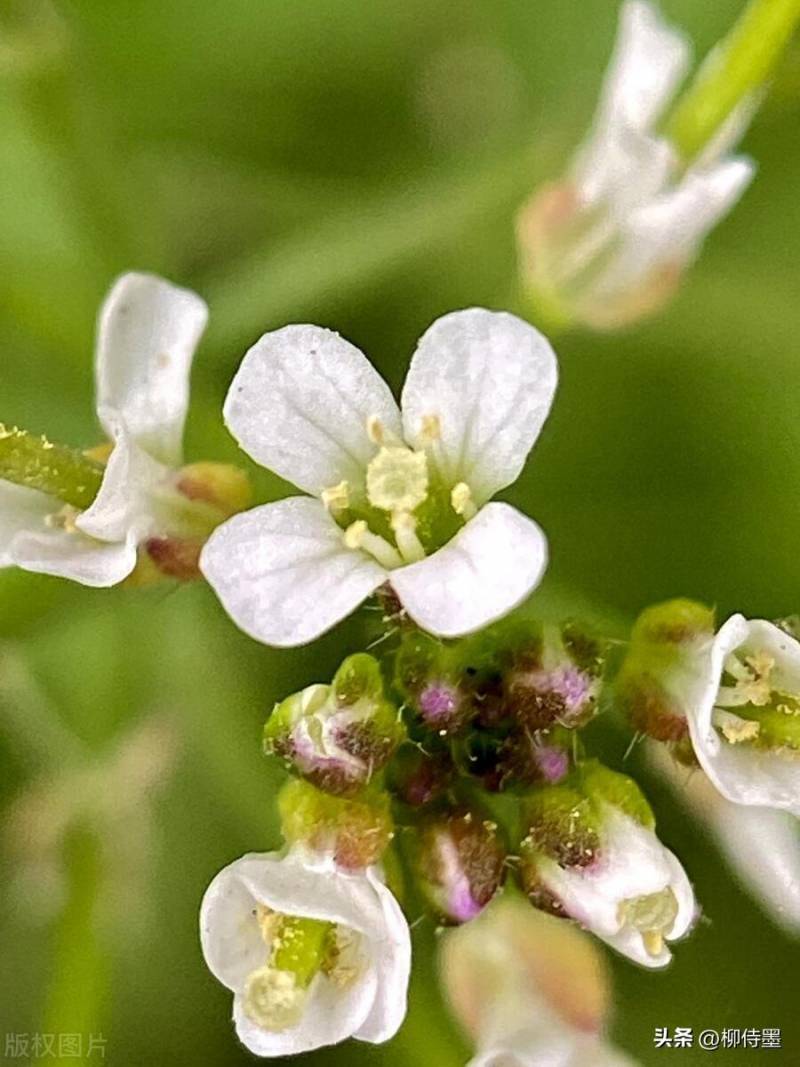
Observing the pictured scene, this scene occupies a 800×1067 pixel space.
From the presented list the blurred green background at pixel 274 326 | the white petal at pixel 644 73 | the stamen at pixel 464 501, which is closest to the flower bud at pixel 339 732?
the stamen at pixel 464 501

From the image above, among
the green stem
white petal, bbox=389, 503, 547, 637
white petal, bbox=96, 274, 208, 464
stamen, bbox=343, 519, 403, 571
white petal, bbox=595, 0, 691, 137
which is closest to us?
white petal, bbox=389, 503, 547, 637

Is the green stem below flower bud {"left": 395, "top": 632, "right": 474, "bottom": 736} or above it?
below

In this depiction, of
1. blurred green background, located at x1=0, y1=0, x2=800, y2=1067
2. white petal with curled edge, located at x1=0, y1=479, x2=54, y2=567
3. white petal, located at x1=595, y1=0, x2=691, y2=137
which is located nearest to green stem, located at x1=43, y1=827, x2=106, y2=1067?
blurred green background, located at x1=0, y1=0, x2=800, y2=1067

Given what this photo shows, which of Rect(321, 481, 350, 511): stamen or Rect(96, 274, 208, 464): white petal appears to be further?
Rect(96, 274, 208, 464): white petal

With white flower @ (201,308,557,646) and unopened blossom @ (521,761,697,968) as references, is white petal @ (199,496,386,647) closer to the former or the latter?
white flower @ (201,308,557,646)

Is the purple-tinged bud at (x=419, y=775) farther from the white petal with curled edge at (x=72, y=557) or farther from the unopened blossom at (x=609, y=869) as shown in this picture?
the white petal with curled edge at (x=72, y=557)

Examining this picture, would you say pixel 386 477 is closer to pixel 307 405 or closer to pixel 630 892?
pixel 307 405

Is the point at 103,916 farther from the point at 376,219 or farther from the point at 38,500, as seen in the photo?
the point at 376,219

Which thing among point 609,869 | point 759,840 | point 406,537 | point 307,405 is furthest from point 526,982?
point 307,405

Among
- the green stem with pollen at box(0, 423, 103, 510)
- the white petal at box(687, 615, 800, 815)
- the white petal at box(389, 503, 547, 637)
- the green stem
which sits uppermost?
the white petal at box(389, 503, 547, 637)
